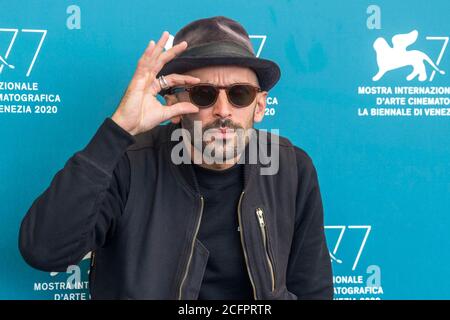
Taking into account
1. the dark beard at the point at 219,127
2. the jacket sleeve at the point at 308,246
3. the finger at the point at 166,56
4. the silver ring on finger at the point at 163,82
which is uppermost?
the finger at the point at 166,56

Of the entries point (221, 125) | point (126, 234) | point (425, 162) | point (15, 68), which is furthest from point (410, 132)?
point (15, 68)

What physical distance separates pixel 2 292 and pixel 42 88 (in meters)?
0.62

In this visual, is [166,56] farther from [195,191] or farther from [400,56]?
[400,56]

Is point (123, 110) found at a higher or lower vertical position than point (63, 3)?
lower

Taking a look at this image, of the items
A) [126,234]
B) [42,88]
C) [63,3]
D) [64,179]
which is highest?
[63,3]

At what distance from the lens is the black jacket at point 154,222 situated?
3.74ft

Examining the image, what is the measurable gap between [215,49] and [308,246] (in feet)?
1.96

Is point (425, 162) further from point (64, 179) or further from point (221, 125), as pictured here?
point (64, 179)

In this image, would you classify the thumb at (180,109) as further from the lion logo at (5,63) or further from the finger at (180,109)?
the lion logo at (5,63)

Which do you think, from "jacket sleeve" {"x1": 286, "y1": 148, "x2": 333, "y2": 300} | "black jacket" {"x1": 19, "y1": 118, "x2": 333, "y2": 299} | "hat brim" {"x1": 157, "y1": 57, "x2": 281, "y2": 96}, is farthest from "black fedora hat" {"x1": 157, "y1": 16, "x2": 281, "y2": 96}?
"jacket sleeve" {"x1": 286, "y1": 148, "x2": 333, "y2": 300}

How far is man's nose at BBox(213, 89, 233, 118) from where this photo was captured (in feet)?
4.23

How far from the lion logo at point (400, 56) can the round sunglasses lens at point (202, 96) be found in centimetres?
65

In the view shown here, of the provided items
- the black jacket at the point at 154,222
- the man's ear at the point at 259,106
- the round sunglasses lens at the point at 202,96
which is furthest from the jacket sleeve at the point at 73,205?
the man's ear at the point at 259,106

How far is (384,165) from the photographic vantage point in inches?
68.0
